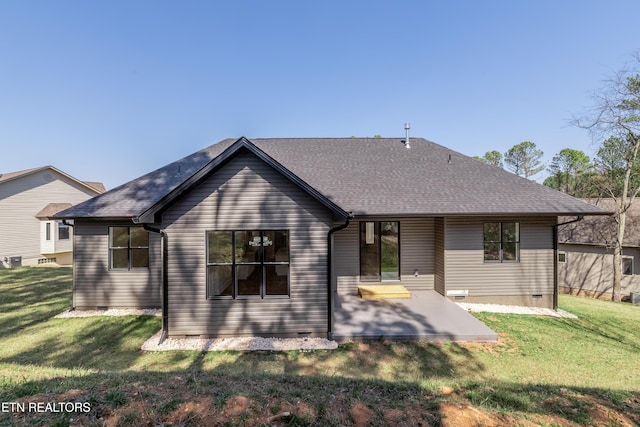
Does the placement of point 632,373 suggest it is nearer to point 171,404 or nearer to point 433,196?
point 433,196

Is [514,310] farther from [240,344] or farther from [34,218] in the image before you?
[34,218]

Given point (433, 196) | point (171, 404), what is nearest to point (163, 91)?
point (433, 196)

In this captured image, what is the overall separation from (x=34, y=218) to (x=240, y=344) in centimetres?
2218

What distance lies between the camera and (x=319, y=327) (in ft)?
20.9

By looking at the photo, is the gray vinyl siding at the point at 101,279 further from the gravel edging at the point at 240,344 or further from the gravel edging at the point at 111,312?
the gravel edging at the point at 240,344

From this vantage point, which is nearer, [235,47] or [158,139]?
[235,47]

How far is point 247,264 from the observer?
6.48 meters

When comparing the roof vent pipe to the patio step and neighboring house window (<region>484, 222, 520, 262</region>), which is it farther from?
the patio step

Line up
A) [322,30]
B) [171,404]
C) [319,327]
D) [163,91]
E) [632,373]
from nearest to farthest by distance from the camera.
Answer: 1. [171,404]
2. [632,373]
3. [319,327]
4. [322,30]
5. [163,91]

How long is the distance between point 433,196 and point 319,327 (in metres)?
5.56

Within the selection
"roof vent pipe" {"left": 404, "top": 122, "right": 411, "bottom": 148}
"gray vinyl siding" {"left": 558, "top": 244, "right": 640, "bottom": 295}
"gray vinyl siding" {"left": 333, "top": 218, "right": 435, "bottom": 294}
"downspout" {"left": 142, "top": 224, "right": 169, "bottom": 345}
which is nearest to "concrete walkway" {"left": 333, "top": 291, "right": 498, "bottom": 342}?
"gray vinyl siding" {"left": 333, "top": 218, "right": 435, "bottom": 294}

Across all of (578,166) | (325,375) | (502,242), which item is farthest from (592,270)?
(578,166)

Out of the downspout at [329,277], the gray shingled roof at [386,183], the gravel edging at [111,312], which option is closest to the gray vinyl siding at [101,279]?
the gravel edging at [111,312]

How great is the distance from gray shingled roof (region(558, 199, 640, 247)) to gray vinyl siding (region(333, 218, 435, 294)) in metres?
13.3
